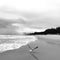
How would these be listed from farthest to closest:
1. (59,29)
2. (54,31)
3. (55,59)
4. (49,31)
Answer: (49,31) < (54,31) < (59,29) < (55,59)

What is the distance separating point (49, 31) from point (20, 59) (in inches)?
4977

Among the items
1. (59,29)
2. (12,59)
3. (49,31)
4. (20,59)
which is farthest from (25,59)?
(49,31)

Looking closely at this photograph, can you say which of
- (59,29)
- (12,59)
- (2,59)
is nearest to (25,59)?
(12,59)

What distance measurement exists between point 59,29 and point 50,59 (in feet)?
336

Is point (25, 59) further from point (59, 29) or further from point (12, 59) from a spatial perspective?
point (59, 29)

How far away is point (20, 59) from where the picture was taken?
746 centimetres

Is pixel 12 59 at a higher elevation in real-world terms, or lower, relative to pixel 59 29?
lower

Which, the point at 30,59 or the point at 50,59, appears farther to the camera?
the point at 30,59

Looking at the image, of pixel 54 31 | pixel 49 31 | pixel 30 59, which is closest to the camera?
pixel 30 59

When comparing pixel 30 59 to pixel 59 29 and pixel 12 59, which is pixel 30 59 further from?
pixel 59 29

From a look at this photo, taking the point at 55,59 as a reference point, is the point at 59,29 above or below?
above

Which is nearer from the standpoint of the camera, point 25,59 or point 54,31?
point 25,59

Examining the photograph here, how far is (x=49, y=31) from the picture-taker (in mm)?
131250

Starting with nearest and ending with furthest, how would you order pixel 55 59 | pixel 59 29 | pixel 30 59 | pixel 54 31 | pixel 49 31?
pixel 55 59
pixel 30 59
pixel 59 29
pixel 54 31
pixel 49 31
